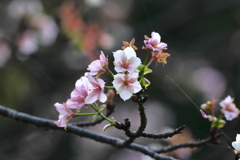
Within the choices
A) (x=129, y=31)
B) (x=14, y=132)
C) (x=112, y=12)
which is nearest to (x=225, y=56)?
(x=129, y=31)

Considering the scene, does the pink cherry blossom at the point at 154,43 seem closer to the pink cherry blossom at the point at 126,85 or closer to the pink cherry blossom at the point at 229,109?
the pink cherry blossom at the point at 126,85

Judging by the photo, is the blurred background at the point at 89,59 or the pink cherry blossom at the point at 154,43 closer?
the pink cherry blossom at the point at 154,43

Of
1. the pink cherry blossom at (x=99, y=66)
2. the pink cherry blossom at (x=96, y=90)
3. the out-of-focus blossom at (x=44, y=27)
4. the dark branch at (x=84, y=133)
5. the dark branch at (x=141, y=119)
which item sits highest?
the pink cherry blossom at (x=99, y=66)

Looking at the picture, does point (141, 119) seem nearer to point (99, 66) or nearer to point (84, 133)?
point (99, 66)

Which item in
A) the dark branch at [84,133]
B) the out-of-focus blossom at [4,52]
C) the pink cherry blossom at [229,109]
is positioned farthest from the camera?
the out-of-focus blossom at [4,52]

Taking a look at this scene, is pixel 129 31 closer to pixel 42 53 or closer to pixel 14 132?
pixel 42 53

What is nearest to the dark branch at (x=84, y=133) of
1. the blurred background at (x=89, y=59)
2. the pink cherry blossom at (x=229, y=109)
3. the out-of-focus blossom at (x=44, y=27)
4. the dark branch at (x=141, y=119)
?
the dark branch at (x=141, y=119)
